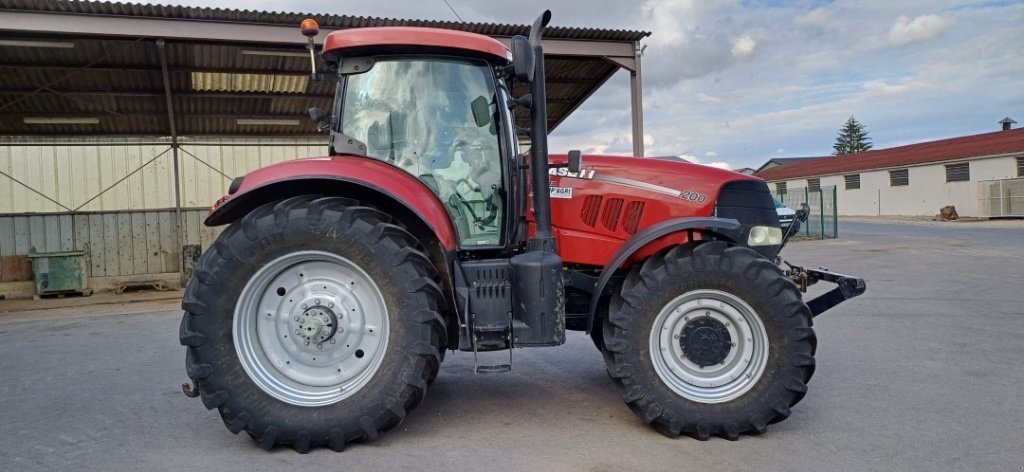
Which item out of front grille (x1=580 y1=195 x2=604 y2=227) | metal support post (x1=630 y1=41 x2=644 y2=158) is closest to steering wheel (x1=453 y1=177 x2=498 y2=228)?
front grille (x1=580 y1=195 x2=604 y2=227)

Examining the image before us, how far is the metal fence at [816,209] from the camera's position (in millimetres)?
21750

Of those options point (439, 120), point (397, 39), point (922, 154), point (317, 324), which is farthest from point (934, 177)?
point (317, 324)

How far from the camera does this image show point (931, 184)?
33.0m

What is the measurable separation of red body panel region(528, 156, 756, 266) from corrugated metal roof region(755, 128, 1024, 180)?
106ft

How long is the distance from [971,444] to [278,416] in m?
3.76

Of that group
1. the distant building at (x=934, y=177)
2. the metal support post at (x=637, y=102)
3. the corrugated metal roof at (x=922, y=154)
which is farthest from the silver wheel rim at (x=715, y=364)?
the corrugated metal roof at (x=922, y=154)

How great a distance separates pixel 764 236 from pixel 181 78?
508 inches

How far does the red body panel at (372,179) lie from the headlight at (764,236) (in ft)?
6.45

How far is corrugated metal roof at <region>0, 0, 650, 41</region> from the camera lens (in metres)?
10.1

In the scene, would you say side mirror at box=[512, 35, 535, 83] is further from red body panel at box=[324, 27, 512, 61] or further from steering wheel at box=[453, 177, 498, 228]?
steering wheel at box=[453, 177, 498, 228]

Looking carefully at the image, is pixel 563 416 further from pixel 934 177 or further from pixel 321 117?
pixel 934 177

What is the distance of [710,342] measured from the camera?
3811mm

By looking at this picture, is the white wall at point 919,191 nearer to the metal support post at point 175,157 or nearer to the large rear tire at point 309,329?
the metal support post at point 175,157

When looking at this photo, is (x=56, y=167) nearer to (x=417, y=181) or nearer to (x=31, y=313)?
(x=31, y=313)
